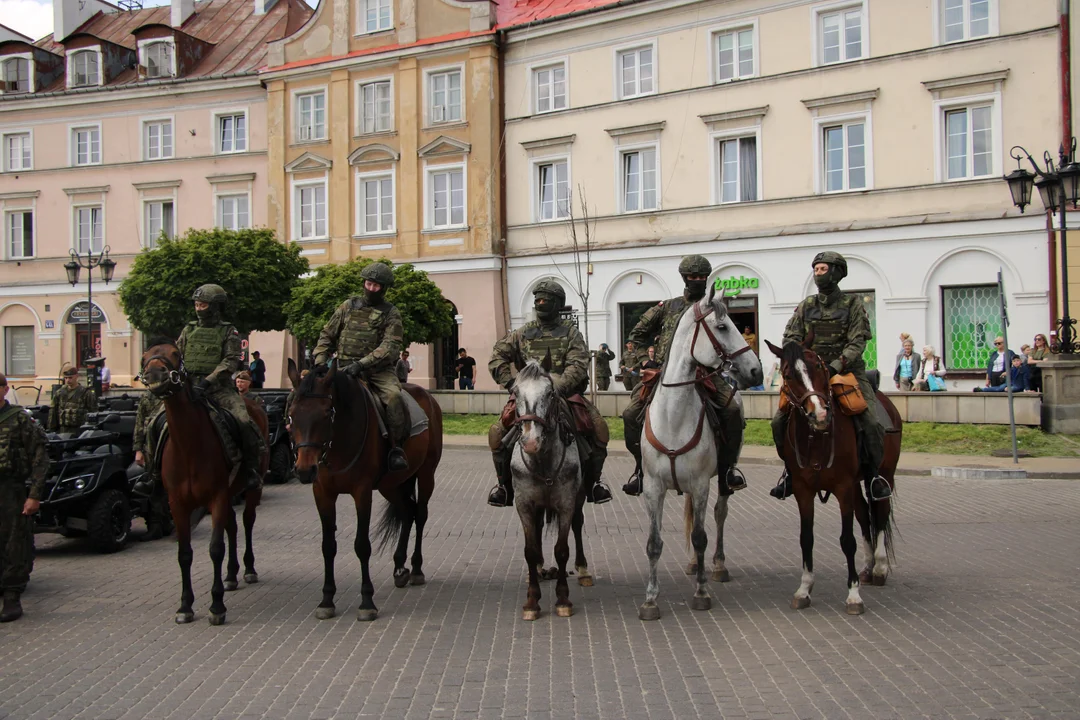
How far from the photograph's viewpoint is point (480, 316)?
35.3m

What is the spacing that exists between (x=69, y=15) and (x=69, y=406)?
132 ft

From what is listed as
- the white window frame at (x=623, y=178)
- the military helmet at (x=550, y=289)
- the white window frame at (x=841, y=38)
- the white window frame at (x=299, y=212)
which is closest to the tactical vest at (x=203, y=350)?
the military helmet at (x=550, y=289)

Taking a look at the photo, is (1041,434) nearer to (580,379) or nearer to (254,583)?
(580,379)

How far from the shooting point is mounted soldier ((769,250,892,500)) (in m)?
8.12

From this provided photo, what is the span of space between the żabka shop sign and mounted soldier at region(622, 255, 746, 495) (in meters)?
22.3

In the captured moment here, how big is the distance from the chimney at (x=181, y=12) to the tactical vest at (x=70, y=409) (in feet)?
118

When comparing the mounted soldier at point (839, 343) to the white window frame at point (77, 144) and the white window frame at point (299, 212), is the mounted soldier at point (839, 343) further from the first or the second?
the white window frame at point (77, 144)

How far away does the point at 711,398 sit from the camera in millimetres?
8180

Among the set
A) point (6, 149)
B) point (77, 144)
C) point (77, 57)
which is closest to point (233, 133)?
point (77, 144)

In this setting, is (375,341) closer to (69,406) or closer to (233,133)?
(69,406)

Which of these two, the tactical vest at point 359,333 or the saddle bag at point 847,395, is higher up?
the tactical vest at point 359,333

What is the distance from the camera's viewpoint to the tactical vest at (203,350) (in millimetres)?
8688

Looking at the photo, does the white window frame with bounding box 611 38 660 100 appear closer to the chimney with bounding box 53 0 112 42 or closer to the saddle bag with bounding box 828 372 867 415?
the saddle bag with bounding box 828 372 867 415

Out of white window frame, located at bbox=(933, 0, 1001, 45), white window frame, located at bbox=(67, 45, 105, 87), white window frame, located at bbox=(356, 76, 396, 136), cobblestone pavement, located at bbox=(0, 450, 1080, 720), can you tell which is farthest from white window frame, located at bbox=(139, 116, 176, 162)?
cobblestone pavement, located at bbox=(0, 450, 1080, 720)
